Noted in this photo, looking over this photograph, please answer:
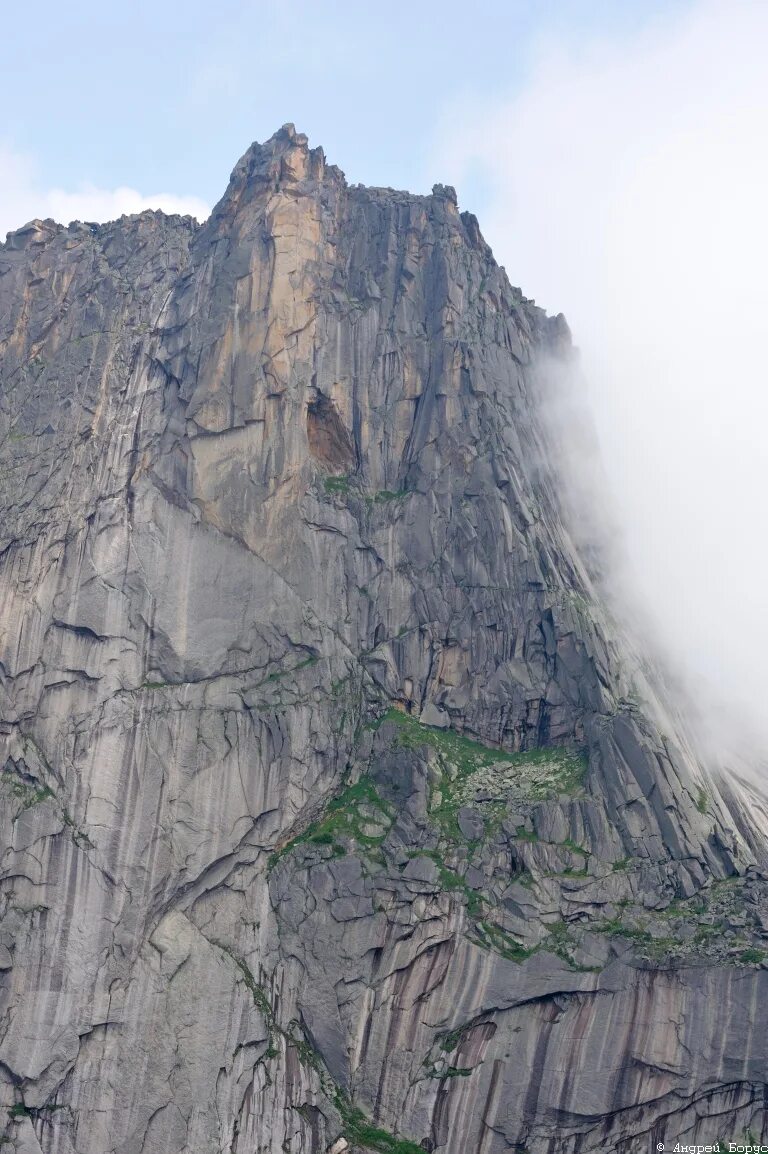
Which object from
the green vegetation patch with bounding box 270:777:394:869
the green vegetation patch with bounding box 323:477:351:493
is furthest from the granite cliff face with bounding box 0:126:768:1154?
the green vegetation patch with bounding box 270:777:394:869

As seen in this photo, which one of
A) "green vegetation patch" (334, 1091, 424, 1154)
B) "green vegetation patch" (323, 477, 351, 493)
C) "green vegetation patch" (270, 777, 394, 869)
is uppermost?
"green vegetation patch" (323, 477, 351, 493)

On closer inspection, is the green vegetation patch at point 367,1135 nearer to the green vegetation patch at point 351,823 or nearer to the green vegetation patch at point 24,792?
the green vegetation patch at point 351,823

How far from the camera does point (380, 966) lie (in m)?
93.4

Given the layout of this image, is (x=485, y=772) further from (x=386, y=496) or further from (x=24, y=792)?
(x=24, y=792)

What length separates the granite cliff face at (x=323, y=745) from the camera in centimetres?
8962

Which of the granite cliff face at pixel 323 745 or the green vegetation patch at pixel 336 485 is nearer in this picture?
the granite cliff face at pixel 323 745

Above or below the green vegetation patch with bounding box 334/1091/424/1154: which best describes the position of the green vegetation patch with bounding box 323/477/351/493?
above

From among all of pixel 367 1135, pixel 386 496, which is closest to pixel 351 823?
pixel 367 1135

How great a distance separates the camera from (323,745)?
10388 cm

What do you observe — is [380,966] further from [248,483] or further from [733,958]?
[248,483]

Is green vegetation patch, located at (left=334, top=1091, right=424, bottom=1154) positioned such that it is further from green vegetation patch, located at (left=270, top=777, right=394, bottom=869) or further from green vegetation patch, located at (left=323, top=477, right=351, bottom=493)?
green vegetation patch, located at (left=323, top=477, right=351, bottom=493)

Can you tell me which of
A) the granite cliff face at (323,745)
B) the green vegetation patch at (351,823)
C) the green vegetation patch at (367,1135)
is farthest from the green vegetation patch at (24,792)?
the green vegetation patch at (367,1135)

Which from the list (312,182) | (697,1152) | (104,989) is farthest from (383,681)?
(312,182)

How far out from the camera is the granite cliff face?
294ft
